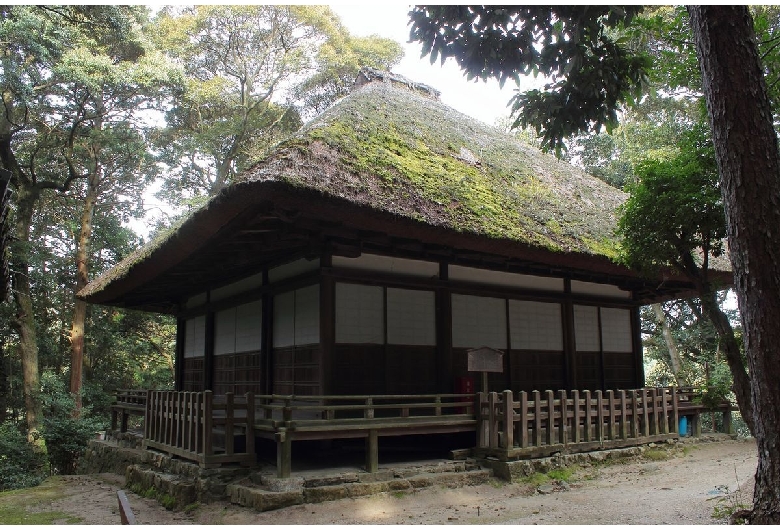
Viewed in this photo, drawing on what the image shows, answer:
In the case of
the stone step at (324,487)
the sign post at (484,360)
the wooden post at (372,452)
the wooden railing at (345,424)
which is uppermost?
the sign post at (484,360)

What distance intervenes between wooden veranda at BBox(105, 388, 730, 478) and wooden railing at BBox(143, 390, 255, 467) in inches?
0.5

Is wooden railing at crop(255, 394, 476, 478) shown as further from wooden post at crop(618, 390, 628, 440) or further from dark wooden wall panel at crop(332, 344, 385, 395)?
wooden post at crop(618, 390, 628, 440)

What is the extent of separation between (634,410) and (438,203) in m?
4.88

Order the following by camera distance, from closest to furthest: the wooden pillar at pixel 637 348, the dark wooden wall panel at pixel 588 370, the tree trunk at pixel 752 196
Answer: the tree trunk at pixel 752 196 → the dark wooden wall panel at pixel 588 370 → the wooden pillar at pixel 637 348

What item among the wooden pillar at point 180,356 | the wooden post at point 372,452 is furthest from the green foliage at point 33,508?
the wooden pillar at point 180,356

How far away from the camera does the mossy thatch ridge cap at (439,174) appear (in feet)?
22.1

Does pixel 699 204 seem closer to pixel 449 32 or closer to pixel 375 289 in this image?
pixel 449 32

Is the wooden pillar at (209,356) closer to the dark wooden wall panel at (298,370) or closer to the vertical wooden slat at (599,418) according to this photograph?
the dark wooden wall panel at (298,370)

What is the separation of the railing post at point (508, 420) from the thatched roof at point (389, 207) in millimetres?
2047

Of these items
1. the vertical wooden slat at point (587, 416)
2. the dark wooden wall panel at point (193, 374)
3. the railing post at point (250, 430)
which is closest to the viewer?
the railing post at point (250, 430)

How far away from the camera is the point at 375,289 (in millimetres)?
8461

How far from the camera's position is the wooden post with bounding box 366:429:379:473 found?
666cm

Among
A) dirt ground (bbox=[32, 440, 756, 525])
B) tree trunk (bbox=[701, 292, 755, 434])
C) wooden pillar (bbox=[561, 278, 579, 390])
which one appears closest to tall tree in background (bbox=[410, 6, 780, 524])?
dirt ground (bbox=[32, 440, 756, 525])

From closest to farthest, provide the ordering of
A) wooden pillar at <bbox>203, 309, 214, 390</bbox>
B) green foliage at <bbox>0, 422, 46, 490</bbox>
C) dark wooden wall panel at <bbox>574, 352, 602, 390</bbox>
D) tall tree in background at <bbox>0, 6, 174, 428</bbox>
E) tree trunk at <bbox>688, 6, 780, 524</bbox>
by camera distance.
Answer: tree trunk at <bbox>688, 6, 780, 524</bbox> → dark wooden wall panel at <bbox>574, 352, 602, 390</bbox> → wooden pillar at <bbox>203, 309, 214, 390</bbox> → green foliage at <bbox>0, 422, 46, 490</bbox> → tall tree in background at <bbox>0, 6, 174, 428</bbox>
